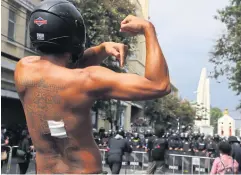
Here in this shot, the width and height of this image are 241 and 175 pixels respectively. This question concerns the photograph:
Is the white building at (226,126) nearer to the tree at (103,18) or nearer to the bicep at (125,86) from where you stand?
the tree at (103,18)

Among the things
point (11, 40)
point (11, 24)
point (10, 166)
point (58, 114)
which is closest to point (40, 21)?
point (58, 114)

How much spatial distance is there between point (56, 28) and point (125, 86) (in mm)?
528

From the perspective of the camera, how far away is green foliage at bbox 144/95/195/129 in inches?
1665

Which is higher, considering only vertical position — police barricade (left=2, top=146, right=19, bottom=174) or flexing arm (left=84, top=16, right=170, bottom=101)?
flexing arm (left=84, top=16, right=170, bottom=101)

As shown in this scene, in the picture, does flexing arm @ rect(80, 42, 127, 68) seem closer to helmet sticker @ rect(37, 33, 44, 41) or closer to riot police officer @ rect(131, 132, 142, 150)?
helmet sticker @ rect(37, 33, 44, 41)

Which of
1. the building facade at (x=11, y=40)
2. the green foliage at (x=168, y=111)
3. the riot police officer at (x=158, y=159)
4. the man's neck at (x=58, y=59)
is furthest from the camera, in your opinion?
the green foliage at (x=168, y=111)

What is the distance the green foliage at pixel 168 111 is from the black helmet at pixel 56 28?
38464 millimetres

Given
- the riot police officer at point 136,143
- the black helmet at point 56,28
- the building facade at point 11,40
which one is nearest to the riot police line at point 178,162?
the riot police officer at point 136,143

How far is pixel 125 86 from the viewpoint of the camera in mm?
1986

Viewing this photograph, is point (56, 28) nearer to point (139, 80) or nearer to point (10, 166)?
point (139, 80)

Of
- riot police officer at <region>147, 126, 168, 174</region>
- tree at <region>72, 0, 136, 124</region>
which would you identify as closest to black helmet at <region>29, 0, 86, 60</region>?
riot police officer at <region>147, 126, 168, 174</region>

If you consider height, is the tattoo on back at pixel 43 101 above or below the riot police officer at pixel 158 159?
above

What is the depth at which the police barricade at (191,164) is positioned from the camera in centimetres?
1348

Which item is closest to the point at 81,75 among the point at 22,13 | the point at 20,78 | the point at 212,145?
the point at 20,78
